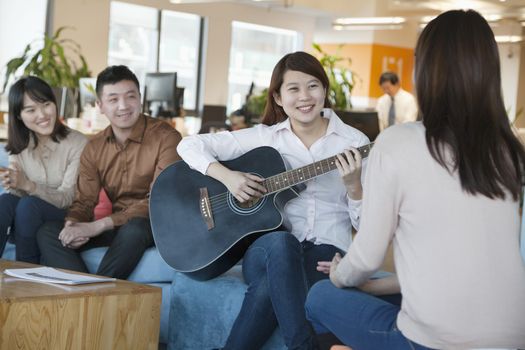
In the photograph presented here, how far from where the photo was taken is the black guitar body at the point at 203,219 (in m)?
2.78

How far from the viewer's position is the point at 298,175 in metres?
2.72

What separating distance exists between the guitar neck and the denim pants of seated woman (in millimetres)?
210

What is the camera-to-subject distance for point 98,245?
3373 mm

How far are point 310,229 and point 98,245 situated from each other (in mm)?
1012

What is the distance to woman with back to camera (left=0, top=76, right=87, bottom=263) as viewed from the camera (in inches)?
139

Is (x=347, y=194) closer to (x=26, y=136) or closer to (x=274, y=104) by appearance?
(x=274, y=104)

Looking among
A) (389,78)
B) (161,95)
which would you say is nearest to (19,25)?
(161,95)

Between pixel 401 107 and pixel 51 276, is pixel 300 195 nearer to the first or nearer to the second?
pixel 51 276

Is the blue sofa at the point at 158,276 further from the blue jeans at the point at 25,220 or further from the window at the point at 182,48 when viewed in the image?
the window at the point at 182,48

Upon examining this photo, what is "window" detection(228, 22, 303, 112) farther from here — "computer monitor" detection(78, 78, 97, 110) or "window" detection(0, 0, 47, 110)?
"computer monitor" detection(78, 78, 97, 110)

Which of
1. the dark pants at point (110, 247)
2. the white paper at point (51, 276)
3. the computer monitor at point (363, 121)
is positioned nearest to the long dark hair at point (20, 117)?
the dark pants at point (110, 247)

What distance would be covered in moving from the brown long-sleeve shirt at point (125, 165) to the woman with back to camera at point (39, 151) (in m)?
0.13

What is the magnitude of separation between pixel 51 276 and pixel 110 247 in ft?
1.80

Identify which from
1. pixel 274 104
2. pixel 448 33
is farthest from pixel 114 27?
pixel 448 33
